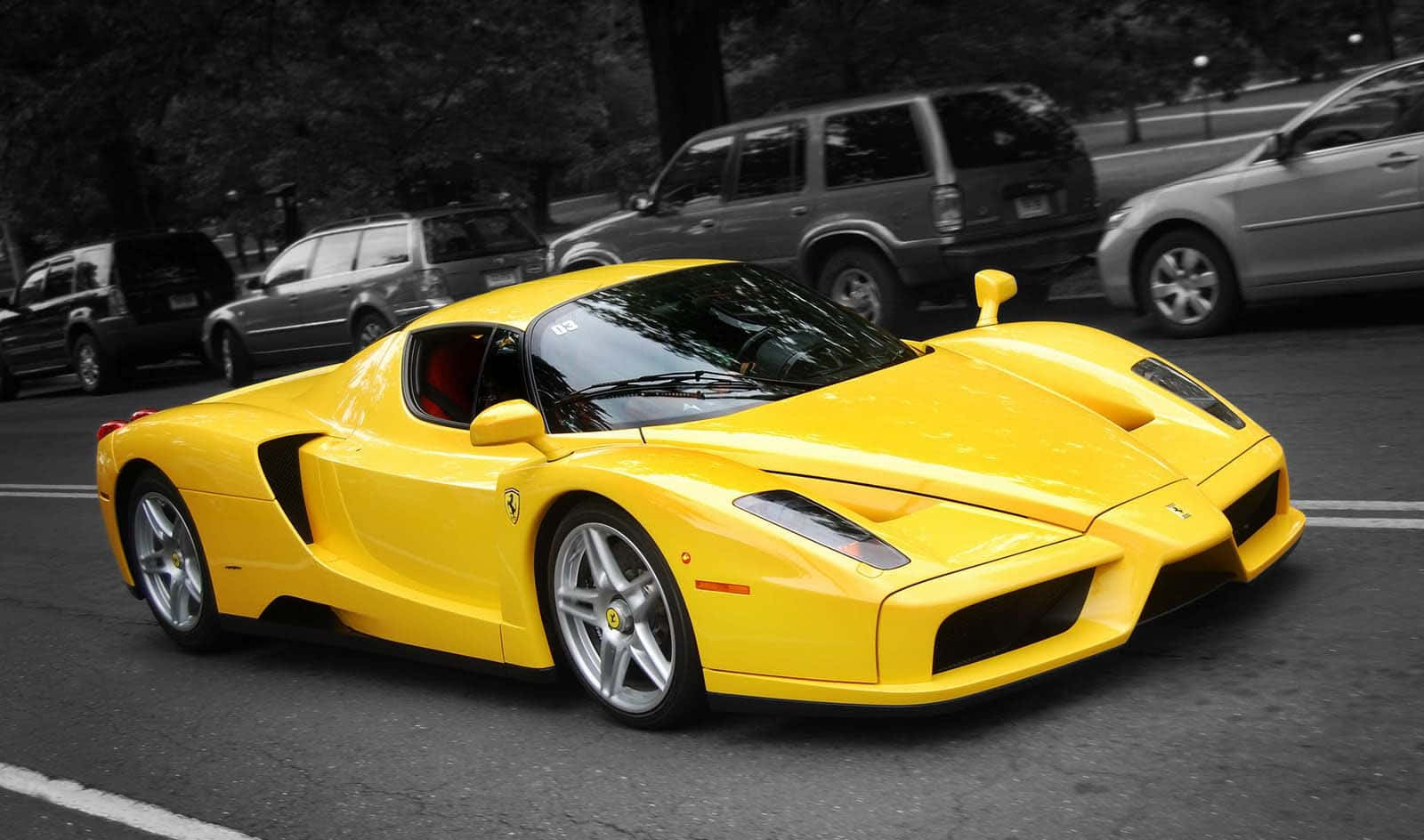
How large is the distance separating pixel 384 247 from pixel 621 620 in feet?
39.6

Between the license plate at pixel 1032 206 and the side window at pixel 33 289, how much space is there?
48.1 feet

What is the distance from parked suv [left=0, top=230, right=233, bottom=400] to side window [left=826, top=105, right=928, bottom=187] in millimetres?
10781

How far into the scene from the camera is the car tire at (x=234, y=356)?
17922mm

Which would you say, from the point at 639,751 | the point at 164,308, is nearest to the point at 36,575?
the point at 639,751

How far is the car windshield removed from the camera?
4824mm

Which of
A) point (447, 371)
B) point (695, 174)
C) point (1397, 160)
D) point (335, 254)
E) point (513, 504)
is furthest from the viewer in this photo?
point (335, 254)

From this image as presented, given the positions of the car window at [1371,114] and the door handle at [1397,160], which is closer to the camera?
the door handle at [1397,160]

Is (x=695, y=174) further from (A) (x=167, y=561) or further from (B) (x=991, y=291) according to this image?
(A) (x=167, y=561)

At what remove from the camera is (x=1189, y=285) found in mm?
10422

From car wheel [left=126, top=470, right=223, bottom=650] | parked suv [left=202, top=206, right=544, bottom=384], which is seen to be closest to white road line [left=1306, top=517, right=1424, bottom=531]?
car wheel [left=126, top=470, right=223, bottom=650]

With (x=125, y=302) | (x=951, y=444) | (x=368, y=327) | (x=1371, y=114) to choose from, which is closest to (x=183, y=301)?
(x=125, y=302)

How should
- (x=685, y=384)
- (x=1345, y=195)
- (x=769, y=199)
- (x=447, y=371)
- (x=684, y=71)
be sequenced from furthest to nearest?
(x=684, y=71)
(x=769, y=199)
(x=1345, y=195)
(x=447, y=371)
(x=685, y=384)

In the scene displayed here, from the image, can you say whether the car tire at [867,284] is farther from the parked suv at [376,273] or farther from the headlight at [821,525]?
the headlight at [821,525]

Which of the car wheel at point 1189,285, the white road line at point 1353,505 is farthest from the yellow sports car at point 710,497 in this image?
the car wheel at point 1189,285
